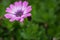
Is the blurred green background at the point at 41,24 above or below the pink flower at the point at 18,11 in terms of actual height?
below

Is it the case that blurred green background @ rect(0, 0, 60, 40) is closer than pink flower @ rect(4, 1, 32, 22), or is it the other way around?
blurred green background @ rect(0, 0, 60, 40)

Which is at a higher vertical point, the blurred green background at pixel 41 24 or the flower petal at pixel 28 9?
the flower petal at pixel 28 9

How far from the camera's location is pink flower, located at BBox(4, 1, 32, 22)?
0.93 metres

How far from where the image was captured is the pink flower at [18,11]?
3.03 feet

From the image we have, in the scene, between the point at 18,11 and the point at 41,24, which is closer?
the point at 41,24

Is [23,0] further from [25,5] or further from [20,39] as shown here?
[20,39]

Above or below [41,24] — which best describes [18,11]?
above

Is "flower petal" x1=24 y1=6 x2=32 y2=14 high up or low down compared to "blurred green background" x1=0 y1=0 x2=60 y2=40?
up

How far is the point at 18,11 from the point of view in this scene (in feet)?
3.37

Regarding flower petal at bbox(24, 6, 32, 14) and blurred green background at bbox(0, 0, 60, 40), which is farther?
flower petal at bbox(24, 6, 32, 14)

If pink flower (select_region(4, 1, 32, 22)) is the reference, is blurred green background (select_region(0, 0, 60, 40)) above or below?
below

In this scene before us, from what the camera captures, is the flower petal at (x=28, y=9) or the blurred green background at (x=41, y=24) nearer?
the blurred green background at (x=41, y=24)

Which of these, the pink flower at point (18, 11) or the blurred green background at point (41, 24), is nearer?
the blurred green background at point (41, 24)

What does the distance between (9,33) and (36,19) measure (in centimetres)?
14
